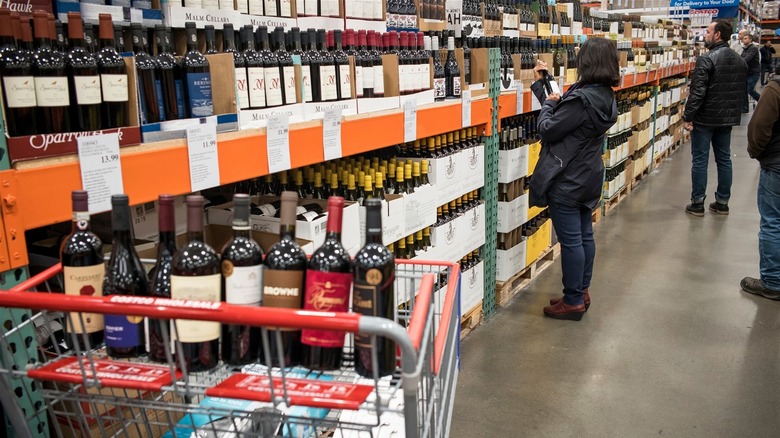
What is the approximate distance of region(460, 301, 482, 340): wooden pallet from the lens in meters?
3.54

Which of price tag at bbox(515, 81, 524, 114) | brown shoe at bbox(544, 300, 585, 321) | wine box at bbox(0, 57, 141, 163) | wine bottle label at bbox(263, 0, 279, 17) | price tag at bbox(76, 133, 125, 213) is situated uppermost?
wine bottle label at bbox(263, 0, 279, 17)

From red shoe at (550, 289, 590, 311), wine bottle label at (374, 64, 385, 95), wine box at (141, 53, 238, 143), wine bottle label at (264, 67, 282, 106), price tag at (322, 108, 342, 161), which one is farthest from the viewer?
red shoe at (550, 289, 590, 311)

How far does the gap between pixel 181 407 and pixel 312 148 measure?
3.77 ft

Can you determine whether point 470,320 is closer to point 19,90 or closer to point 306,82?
point 306,82

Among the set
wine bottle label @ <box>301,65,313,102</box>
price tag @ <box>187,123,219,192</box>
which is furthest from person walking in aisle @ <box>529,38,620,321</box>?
price tag @ <box>187,123,219,192</box>

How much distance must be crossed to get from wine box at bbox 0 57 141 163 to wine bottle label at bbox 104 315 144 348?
38 centimetres

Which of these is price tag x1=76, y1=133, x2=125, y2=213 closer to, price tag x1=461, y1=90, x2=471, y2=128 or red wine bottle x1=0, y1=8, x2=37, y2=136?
red wine bottle x1=0, y1=8, x2=37, y2=136

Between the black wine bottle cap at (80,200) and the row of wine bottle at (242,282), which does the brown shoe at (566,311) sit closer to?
the row of wine bottle at (242,282)

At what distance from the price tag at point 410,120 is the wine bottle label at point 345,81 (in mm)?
322

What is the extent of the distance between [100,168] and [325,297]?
0.60 m

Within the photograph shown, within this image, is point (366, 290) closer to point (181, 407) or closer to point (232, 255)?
point (232, 255)

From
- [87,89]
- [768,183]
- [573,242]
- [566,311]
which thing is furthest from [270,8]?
[768,183]

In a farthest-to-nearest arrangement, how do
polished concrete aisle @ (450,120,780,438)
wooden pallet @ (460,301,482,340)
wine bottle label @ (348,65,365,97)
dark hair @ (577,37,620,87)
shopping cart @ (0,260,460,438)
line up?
1. wooden pallet @ (460,301,482,340)
2. dark hair @ (577,37,620,87)
3. polished concrete aisle @ (450,120,780,438)
4. wine bottle label @ (348,65,365,97)
5. shopping cart @ (0,260,460,438)

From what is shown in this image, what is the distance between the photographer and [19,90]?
130cm
